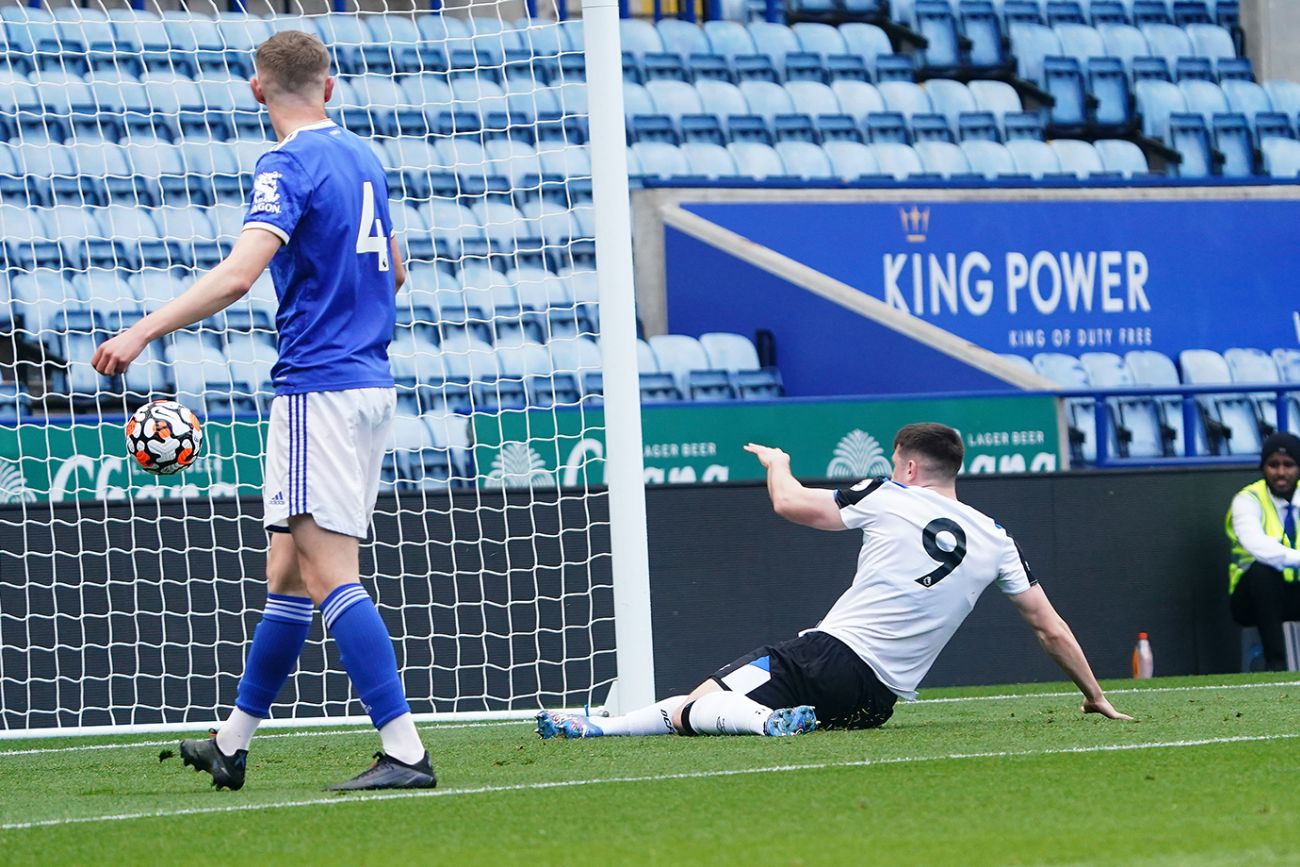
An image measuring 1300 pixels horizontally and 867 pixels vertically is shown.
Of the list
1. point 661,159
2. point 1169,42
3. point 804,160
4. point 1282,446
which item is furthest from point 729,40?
point 1282,446

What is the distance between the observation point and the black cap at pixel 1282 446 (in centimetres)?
991

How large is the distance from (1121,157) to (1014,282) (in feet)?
9.22

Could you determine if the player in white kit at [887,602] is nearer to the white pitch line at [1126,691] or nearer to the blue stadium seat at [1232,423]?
the white pitch line at [1126,691]

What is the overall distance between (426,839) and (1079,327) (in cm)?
1015

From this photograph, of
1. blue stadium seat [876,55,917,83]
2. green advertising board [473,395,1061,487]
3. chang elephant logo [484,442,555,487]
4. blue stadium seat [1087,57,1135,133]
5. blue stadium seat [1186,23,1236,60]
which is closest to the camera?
chang elephant logo [484,442,555,487]

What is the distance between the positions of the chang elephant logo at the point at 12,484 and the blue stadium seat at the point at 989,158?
8.07 meters

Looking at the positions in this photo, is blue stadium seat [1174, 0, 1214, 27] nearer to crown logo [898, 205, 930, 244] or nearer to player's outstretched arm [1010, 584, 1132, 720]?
crown logo [898, 205, 930, 244]

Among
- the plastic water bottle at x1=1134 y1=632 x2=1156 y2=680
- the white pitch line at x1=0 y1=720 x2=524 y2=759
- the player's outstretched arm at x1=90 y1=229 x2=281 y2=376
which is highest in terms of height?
the player's outstretched arm at x1=90 y1=229 x2=281 y2=376

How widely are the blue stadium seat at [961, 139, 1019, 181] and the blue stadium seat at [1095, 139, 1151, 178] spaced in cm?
104

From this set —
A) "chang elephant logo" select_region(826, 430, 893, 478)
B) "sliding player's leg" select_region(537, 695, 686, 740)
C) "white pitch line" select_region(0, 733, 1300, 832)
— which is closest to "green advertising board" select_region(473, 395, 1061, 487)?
"chang elephant logo" select_region(826, 430, 893, 478)

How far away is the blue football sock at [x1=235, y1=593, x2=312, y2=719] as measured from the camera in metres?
4.63

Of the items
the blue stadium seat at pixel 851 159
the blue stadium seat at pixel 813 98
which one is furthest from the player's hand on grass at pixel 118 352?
the blue stadium seat at pixel 813 98

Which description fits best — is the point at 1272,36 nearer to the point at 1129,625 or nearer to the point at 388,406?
the point at 1129,625

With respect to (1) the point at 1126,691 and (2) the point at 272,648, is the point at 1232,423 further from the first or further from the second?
(2) the point at 272,648
